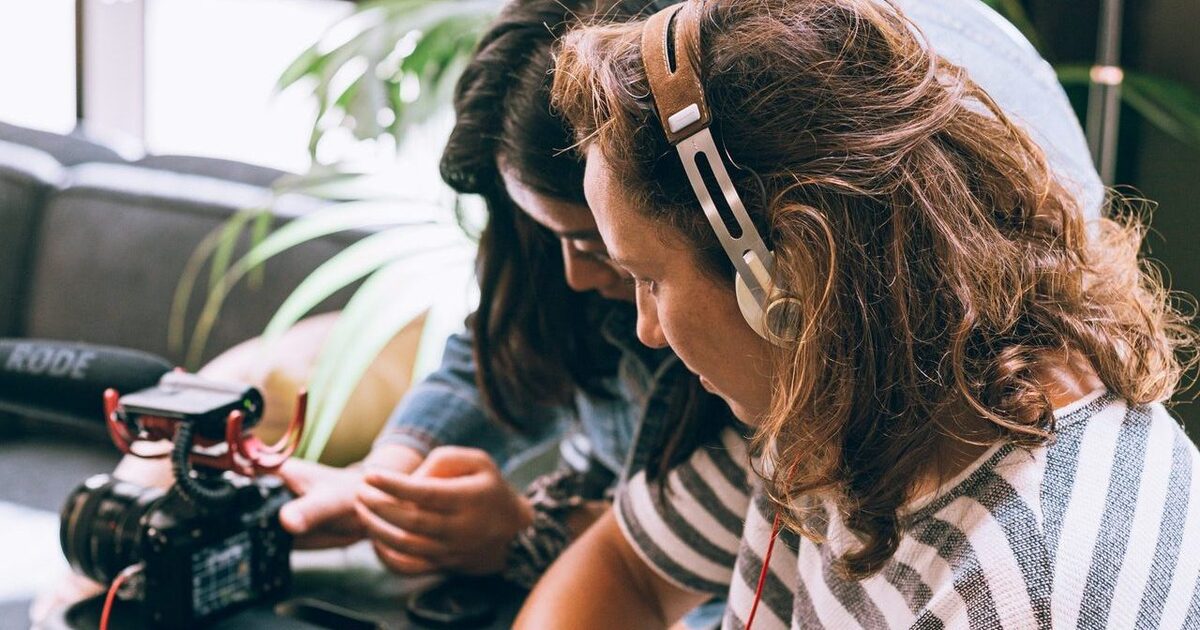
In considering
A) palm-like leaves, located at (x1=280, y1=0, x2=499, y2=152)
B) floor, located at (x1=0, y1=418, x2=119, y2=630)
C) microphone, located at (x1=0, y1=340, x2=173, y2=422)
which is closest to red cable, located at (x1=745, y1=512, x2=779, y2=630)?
microphone, located at (x1=0, y1=340, x2=173, y2=422)

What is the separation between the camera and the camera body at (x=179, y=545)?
82 centimetres

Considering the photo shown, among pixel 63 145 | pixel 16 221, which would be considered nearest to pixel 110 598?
pixel 16 221

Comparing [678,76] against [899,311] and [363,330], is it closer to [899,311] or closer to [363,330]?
[899,311]

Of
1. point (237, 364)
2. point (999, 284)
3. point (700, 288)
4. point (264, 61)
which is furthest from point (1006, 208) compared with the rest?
point (264, 61)

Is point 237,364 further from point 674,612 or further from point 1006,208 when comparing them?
point 1006,208

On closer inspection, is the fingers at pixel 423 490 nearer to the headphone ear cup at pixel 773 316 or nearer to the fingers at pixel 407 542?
the fingers at pixel 407 542

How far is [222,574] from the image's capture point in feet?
2.80

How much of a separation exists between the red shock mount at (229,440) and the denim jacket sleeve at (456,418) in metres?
0.23

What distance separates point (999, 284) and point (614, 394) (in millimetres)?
594

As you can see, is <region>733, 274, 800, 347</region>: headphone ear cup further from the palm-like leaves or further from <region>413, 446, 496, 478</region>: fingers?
the palm-like leaves

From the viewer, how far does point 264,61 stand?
228 cm

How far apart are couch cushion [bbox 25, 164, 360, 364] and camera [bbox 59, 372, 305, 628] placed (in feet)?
2.76

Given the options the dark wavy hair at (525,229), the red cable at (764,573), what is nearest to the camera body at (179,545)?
the dark wavy hair at (525,229)

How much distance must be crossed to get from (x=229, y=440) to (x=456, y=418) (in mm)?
328
